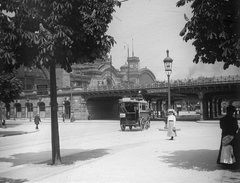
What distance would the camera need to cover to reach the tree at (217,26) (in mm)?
6754

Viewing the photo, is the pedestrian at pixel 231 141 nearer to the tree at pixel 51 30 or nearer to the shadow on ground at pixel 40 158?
the tree at pixel 51 30

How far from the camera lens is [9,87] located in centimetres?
3114

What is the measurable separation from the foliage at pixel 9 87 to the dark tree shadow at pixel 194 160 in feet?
78.7

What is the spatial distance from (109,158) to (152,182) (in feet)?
11.7

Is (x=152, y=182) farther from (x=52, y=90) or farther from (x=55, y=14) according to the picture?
(x=55, y=14)

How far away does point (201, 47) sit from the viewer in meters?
7.83

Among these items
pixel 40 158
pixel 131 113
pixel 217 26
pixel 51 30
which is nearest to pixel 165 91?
pixel 131 113

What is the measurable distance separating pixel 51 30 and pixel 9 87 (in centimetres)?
2434

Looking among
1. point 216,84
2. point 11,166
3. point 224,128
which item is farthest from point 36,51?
point 216,84

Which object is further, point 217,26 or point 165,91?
point 165,91

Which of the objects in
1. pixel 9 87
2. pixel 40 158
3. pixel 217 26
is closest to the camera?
pixel 217 26

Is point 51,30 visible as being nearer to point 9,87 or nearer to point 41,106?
point 9,87

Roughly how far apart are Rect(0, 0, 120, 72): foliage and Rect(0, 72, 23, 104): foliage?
22914 millimetres

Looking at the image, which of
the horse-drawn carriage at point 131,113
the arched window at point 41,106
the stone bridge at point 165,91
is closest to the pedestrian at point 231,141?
the horse-drawn carriage at point 131,113
